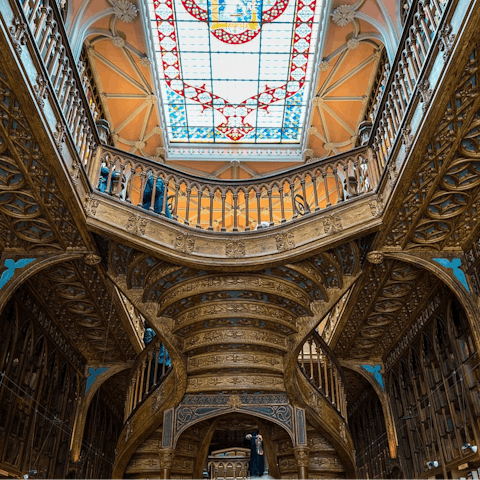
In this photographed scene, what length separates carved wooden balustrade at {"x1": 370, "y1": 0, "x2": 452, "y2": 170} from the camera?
17.1 feet

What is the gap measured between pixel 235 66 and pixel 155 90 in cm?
205

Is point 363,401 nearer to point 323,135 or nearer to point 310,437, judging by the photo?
point 310,437

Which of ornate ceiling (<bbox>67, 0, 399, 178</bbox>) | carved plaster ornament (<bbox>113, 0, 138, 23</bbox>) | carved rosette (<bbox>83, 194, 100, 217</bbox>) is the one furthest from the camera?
carved plaster ornament (<bbox>113, 0, 138, 23</bbox>)

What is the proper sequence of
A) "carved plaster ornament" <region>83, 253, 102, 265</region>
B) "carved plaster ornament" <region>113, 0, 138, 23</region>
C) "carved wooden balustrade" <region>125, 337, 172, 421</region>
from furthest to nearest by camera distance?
"carved plaster ornament" <region>113, 0, 138, 23</region>, "carved wooden balustrade" <region>125, 337, 172, 421</region>, "carved plaster ornament" <region>83, 253, 102, 265</region>

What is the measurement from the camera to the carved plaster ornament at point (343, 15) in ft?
32.2

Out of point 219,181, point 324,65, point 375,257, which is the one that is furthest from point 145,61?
point 375,257

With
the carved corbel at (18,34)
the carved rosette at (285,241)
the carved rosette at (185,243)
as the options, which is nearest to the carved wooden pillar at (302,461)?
the carved rosette at (285,241)

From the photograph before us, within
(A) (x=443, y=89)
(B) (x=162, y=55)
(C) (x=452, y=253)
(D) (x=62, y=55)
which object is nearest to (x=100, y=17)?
(B) (x=162, y=55)

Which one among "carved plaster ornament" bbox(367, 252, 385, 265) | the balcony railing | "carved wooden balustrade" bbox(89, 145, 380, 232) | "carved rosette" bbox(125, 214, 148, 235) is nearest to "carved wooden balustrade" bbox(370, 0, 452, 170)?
the balcony railing

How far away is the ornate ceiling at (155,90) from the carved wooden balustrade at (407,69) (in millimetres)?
2457

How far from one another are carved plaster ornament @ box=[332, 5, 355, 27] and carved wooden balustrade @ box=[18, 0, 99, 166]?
5949 mm

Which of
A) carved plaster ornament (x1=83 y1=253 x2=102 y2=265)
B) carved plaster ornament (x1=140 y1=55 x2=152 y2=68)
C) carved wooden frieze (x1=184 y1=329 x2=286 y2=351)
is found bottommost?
carved wooden frieze (x1=184 y1=329 x2=286 y2=351)

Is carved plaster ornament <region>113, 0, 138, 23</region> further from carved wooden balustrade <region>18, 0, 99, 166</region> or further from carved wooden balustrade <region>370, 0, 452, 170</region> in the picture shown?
carved wooden balustrade <region>370, 0, 452, 170</region>

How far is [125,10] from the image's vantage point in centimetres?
977
